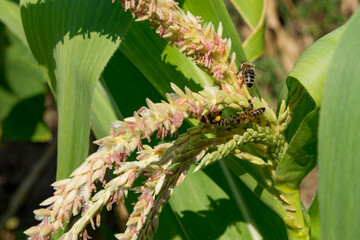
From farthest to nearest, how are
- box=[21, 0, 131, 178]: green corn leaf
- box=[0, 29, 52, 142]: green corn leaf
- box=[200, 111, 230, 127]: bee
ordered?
box=[0, 29, 52, 142]: green corn leaf → box=[21, 0, 131, 178]: green corn leaf → box=[200, 111, 230, 127]: bee

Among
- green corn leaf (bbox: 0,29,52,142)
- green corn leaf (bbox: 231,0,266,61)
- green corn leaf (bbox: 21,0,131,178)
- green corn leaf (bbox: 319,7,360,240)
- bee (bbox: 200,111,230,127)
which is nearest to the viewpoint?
green corn leaf (bbox: 319,7,360,240)

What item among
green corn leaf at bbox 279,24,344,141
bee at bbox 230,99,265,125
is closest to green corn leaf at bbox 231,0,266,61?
green corn leaf at bbox 279,24,344,141

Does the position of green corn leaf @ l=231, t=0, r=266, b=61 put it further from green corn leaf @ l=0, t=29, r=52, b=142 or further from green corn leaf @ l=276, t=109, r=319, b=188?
green corn leaf @ l=0, t=29, r=52, b=142

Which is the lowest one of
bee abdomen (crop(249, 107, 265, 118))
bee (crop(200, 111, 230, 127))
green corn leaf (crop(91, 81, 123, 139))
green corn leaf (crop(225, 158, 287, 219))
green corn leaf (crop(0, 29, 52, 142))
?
green corn leaf (crop(225, 158, 287, 219))

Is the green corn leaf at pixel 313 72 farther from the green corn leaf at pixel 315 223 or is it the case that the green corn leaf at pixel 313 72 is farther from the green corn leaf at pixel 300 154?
the green corn leaf at pixel 315 223

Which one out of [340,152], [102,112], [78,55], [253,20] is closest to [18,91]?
Result: [102,112]

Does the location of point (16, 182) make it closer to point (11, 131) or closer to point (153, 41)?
point (11, 131)

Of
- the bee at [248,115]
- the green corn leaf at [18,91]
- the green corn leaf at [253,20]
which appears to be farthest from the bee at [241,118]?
A: the green corn leaf at [18,91]

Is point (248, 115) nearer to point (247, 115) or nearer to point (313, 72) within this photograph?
point (247, 115)
